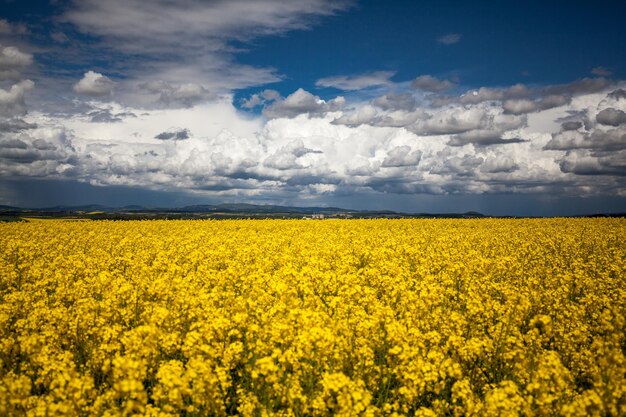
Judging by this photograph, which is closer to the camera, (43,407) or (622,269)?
(43,407)

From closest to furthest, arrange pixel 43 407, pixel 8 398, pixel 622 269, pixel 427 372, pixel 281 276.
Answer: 1. pixel 43 407
2. pixel 8 398
3. pixel 427 372
4. pixel 281 276
5. pixel 622 269

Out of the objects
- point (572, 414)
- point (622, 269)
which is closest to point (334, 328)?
point (572, 414)

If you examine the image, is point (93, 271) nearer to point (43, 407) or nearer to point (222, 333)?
point (222, 333)

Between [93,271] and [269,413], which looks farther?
[93,271]

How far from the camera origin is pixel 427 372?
21.9 ft

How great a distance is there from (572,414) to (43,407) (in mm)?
6874

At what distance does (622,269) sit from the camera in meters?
15.1

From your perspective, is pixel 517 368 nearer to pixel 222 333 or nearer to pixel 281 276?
pixel 222 333

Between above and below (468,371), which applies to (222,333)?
above

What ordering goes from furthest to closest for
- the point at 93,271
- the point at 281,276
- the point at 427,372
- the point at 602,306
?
the point at 93,271 → the point at 281,276 → the point at 602,306 → the point at 427,372

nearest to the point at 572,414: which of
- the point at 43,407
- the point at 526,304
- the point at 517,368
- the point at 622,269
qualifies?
the point at 517,368

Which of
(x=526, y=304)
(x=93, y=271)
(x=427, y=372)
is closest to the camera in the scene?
(x=427, y=372)

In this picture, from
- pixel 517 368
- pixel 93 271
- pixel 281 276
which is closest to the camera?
pixel 517 368

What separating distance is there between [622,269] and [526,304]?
340 inches
